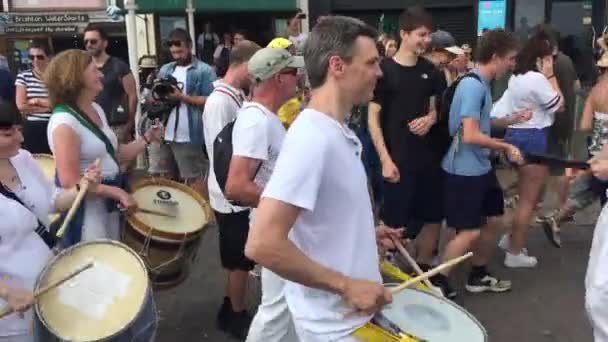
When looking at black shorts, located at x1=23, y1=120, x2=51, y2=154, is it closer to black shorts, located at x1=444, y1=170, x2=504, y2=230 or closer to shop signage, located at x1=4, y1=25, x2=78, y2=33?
black shorts, located at x1=444, y1=170, x2=504, y2=230

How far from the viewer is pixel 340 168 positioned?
1.97 metres

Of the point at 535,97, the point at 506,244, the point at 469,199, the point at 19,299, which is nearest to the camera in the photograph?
the point at 19,299

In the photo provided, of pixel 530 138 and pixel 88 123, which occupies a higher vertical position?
pixel 88 123

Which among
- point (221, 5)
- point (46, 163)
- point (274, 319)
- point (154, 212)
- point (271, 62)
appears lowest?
point (274, 319)

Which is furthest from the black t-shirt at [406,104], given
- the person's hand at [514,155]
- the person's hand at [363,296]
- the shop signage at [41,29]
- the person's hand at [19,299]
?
the shop signage at [41,29]

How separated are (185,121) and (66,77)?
Answer: 2906mm

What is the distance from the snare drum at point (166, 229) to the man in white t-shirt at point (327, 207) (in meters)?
1.74

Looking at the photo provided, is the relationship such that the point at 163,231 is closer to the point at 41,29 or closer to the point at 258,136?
the point at 258,136

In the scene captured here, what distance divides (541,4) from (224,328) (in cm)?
825

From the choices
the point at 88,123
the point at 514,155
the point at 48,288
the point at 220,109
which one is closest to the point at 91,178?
the point at 88,123

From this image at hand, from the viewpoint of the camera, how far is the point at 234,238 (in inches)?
159

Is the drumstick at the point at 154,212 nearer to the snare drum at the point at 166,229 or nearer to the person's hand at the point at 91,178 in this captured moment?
the snare drum at the point at 166,229

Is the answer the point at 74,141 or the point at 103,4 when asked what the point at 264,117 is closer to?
the point at 74,141

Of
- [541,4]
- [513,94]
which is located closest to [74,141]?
[513,94]
